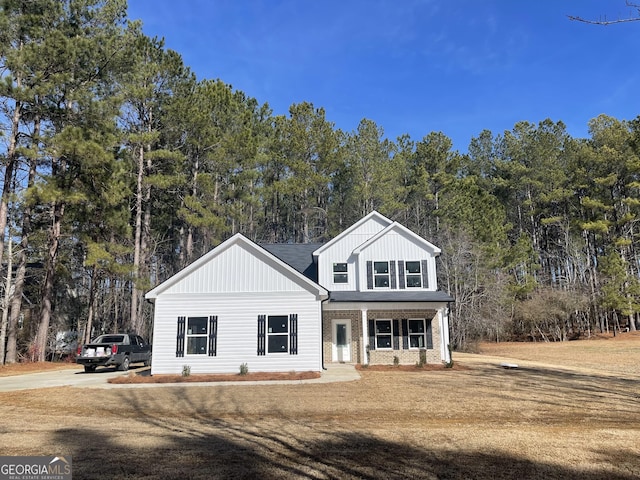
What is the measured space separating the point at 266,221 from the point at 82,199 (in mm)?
20990

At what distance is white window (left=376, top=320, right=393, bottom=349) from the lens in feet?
63.8

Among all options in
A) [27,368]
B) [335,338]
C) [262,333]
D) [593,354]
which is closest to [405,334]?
[335,338]

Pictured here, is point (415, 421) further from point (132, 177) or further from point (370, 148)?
point (370, 148)

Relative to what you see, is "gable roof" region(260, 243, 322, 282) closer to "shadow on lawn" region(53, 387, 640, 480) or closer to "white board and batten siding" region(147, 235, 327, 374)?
"white board and batten siding" region(147, 235, 327, 374)

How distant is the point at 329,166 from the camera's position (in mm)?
36500

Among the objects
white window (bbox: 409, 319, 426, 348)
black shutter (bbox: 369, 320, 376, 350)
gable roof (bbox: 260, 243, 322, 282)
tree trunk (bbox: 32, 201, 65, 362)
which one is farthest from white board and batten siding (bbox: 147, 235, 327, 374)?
tree trunk (bbox: 32, 201, 65, 362)

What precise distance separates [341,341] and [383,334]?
2011 mm

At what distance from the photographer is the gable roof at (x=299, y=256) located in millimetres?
21547

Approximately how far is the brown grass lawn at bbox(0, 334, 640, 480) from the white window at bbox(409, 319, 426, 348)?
5.90 meters

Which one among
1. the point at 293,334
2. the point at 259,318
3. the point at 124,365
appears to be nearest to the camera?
the point at 293,334

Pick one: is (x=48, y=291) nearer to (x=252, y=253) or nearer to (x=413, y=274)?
(x=252, y=253)

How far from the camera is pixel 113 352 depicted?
17.8 meters

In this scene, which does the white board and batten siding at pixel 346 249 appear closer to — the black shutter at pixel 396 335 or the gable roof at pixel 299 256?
the gable roof at pixel 299 256

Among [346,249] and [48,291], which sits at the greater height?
[346,249]
